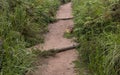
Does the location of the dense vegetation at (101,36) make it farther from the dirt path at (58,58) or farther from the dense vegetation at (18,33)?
the dense vegetation at (18,33)

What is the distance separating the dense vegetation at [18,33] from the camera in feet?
16.0

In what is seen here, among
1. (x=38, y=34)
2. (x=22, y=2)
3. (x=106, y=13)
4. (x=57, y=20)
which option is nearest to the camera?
(x=106, y=13)

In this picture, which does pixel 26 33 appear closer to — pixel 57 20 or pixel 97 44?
pixel 97 44

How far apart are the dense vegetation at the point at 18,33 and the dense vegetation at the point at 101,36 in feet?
4.11

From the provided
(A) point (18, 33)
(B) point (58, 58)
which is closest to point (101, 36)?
(B) point (58, 58)

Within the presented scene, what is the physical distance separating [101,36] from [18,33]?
2.03 metres

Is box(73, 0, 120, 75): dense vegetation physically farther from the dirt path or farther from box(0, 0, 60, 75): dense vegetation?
box(0, 0, 60, 75): dense vegetation

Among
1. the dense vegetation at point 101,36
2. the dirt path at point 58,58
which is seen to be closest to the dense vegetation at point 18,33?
the dirt path at point 58,58

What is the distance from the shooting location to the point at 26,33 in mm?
7160

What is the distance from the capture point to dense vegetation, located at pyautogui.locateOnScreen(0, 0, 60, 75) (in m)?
4.87

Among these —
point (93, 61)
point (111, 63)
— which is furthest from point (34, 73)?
point (111, 63)

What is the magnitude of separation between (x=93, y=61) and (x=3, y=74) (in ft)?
5.74

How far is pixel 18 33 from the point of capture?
6.27 m

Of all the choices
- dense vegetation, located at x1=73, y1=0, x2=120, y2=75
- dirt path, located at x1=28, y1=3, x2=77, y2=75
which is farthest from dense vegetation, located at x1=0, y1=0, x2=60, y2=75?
dense vegetation, located at x1=73, y1=0, x2=120, y2=75
